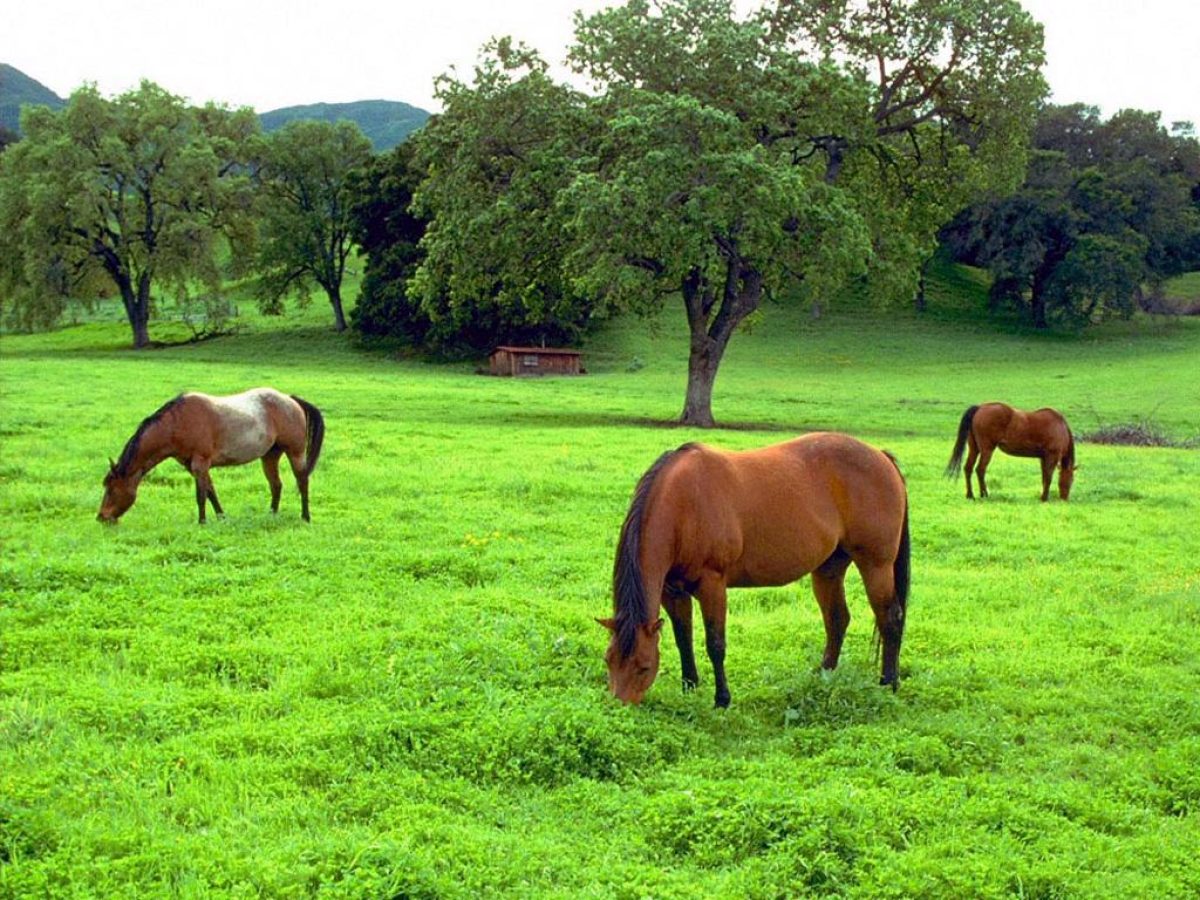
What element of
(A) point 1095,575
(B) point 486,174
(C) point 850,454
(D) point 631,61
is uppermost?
(D) point 631,61

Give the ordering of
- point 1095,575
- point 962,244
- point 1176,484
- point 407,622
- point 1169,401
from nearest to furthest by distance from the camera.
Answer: point 407,622
point 1095,575
point 1176,484
point 1169,401
point 962,244

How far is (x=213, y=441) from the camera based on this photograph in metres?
12.0

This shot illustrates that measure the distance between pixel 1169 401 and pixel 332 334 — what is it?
39.5 m

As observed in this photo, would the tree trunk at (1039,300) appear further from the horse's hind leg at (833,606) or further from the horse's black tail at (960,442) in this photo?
the horse's hind leg at (833,606)

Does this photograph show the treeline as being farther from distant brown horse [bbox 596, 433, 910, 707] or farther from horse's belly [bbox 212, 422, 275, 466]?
distant brown horse [bbox 596, 433, 910, 707]

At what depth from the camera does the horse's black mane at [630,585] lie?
6.30 metres

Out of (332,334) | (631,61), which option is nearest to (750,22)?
(631,61)

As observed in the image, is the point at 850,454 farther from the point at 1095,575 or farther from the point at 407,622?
the point at 1095,575

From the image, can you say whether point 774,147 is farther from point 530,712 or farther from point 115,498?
point 530,712

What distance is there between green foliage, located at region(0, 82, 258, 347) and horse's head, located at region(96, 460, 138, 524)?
136ft

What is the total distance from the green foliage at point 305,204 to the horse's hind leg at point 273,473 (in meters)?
43.7

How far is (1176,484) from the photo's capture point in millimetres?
17422

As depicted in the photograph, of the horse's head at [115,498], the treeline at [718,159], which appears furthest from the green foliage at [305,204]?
the horse's head at [115,498]

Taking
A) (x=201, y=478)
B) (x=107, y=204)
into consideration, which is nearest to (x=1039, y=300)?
(x=107, y=204)
